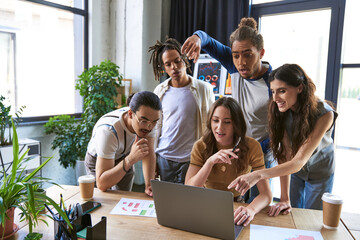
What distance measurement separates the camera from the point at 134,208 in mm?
1350

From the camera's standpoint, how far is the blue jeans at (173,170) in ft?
6.95

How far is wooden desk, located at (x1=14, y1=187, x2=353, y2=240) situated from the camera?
1107 millimetres

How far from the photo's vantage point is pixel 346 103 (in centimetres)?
327

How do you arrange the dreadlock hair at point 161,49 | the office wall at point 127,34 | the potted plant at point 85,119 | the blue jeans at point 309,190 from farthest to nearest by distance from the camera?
the office wall at point 127,34 < the potted plant at point 85,119 < the dreadlock hair at point 161,49 < the blue jeans at point 309,190

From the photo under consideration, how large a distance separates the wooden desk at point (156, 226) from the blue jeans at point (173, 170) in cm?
76

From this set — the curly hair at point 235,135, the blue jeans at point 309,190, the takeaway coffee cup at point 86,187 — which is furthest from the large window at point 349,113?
the takeaway coffee cup at point 86,187

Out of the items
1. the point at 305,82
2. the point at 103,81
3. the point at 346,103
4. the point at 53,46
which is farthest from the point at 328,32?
the point at 53,46

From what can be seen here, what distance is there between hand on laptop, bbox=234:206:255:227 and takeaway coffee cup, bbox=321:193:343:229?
0.99ft

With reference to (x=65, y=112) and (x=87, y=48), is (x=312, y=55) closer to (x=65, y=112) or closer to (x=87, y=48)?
(x=87, y=48)

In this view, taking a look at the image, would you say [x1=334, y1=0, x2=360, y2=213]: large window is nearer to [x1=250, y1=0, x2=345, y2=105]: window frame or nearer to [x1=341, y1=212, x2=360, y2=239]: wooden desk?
[x1=250, y1=0, x2=345, y2=105]: window frame

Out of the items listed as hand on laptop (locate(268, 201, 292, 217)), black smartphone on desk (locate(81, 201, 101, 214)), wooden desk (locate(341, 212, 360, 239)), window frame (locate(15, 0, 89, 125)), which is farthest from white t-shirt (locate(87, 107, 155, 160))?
window frame (locate(15, 0, 89, 125))

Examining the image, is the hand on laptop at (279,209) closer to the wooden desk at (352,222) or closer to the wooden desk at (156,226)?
the wooden desk at (156,226)

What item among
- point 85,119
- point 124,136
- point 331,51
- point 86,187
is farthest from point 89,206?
point 331,51

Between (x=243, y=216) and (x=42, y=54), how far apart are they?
316cm
